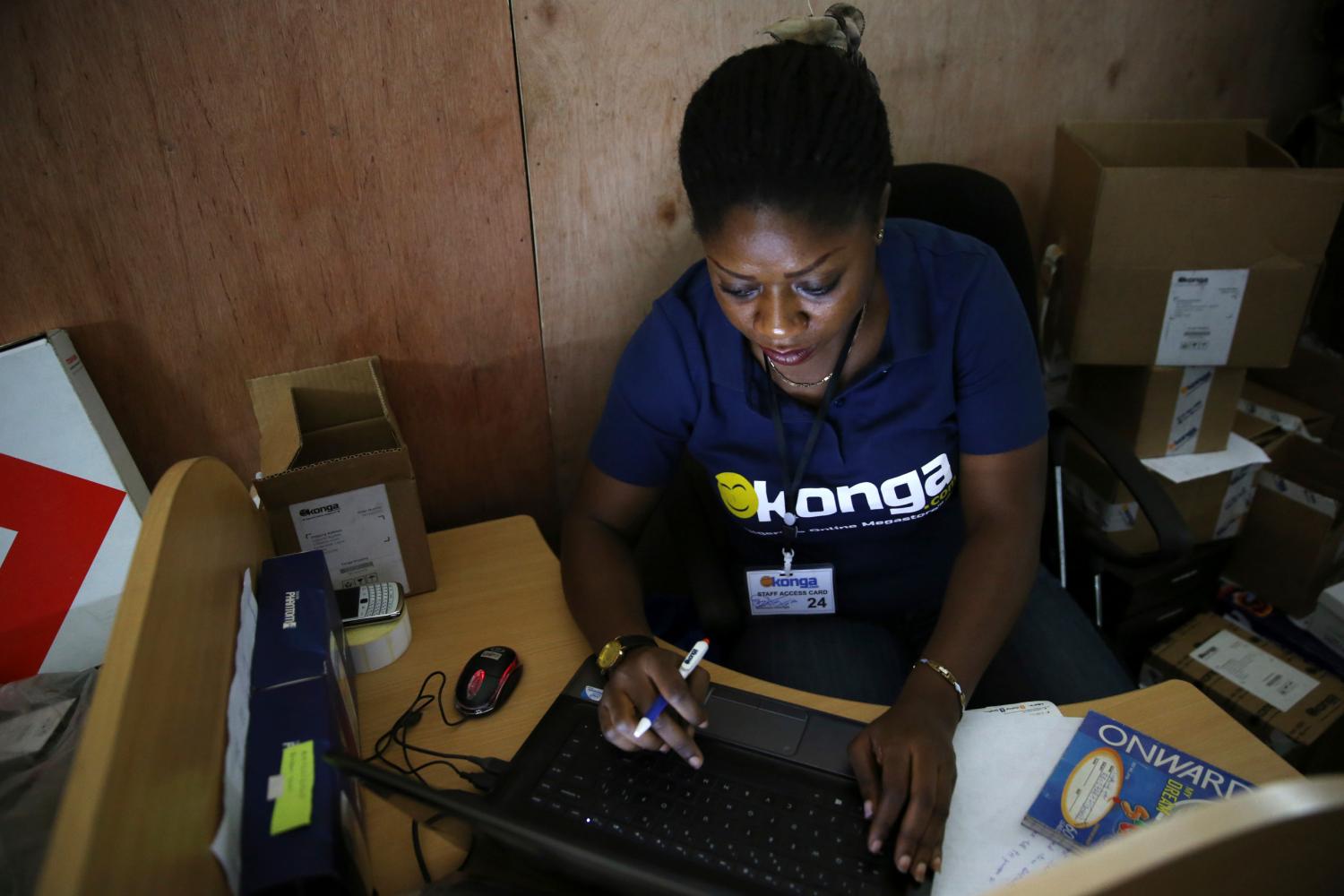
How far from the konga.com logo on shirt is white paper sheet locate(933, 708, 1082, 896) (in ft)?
1.11

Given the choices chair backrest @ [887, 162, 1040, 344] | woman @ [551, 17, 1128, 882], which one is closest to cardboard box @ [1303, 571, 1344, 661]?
woman @ [551, 17, 1128, 882]

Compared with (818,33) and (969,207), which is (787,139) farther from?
(969,207)

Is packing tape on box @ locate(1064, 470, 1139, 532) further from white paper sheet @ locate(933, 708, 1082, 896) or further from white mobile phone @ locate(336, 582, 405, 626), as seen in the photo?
white mobile phone @ locate(336, 582, 405, 626)

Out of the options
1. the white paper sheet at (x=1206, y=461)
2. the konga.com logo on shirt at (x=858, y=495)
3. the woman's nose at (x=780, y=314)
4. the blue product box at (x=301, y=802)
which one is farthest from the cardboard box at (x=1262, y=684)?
→ the blue product box at (x=301, y=802)

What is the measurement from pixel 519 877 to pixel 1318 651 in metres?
1.87

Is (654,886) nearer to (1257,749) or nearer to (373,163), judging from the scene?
(1257,749)

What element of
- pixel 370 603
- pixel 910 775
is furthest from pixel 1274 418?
pixel 370 603

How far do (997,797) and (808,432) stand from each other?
520mm

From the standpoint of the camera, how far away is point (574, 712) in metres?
1.01

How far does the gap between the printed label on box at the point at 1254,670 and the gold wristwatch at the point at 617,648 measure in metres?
1.35

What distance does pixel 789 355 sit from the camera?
3.63ft

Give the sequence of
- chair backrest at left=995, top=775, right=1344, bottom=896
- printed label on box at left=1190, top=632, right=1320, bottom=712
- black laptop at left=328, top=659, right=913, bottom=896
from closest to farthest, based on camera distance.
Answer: chair backrest at left=995, top=775, right=1344, bottom=896
black laptop at left=328, top=659, right=913, bottom=896
printed label on box at left=1190, top=632, right=1320, bottom=712

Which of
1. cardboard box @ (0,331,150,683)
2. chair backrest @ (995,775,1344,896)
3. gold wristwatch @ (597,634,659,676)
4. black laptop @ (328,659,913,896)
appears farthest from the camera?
cardboard box @ (0,331,150,683)

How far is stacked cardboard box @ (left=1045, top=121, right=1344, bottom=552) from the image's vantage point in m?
1.56
